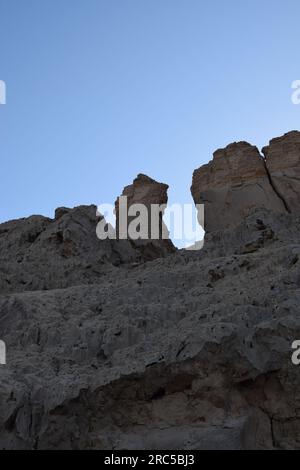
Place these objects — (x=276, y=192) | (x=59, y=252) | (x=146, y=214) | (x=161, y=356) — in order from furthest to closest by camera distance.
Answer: (x=146, y=214) → (x=276, y=192) → (x=59, y=252) → (x=161, y=356)

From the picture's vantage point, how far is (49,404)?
11609mm

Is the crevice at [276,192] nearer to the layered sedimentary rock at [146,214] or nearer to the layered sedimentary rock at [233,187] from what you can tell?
the layered sedimentary rock at [233,187]

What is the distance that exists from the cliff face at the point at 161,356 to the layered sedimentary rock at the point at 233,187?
733 centimetres

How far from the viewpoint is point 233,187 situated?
2791 centimetres

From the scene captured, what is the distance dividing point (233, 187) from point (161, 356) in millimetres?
16844

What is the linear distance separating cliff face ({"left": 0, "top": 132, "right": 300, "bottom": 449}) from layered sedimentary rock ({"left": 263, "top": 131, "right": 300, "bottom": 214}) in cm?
769

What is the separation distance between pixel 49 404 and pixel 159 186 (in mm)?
18411

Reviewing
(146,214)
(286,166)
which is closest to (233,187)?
(286,166)

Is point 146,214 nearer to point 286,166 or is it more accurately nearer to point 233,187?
point 233,187

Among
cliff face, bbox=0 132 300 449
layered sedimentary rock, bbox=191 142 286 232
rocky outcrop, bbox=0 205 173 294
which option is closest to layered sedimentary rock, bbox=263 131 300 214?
layered sedimentary rock, bbox=191 142 286 232

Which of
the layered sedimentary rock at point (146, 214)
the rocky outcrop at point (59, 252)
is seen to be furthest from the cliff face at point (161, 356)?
the layered sedimentary rock at point (146, 214)

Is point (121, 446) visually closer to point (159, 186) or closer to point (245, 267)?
point (245, 267)

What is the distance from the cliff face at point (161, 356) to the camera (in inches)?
448
